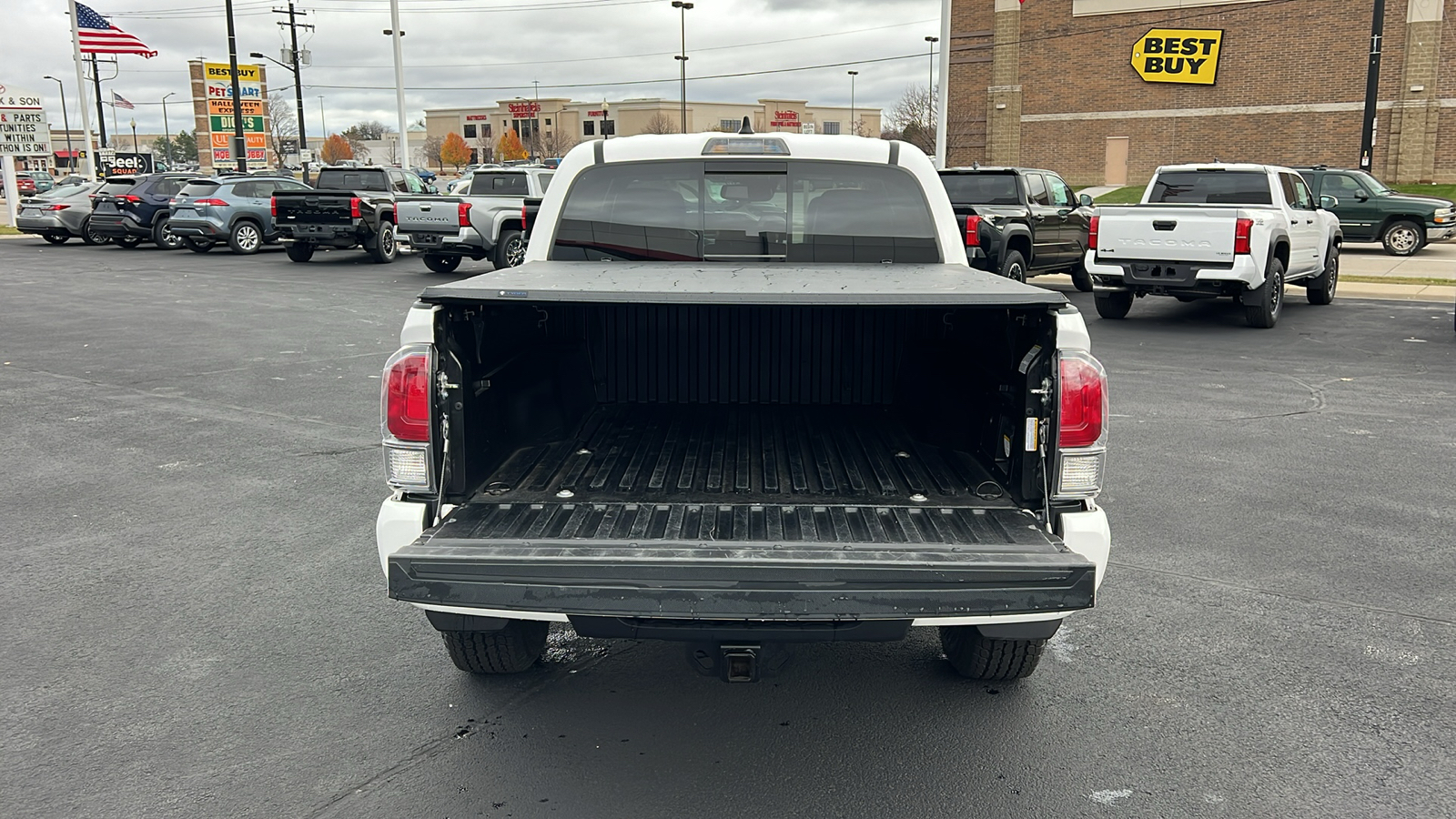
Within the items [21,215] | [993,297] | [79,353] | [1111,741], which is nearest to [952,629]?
[1111,741]

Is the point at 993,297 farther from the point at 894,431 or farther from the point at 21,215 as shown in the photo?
the point at 21,215

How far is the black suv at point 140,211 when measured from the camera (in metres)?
27.0

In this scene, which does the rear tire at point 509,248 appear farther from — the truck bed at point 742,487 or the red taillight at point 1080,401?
the red taillight at point 1080,401

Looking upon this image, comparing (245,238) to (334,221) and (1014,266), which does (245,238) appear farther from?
(1014,266)

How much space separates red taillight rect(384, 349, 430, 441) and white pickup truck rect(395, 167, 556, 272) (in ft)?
50.8

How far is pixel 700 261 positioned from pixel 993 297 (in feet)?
6.78

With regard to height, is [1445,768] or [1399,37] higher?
[1399,37]

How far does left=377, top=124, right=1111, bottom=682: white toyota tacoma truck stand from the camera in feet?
9.69

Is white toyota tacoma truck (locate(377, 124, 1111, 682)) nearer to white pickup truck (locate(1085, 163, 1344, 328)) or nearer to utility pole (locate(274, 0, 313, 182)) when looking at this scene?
white pickup truck (locate(1085, 163, 1344, 328))

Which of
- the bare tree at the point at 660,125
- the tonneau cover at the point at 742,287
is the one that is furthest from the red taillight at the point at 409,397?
the bare tree at the point at 660,125

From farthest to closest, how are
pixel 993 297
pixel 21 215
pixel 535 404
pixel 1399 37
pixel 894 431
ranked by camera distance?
pixel 1399 37
pixel 21 215
pixel 894 431
pixel 535 404
pixel 993 297

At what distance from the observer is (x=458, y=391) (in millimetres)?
3395

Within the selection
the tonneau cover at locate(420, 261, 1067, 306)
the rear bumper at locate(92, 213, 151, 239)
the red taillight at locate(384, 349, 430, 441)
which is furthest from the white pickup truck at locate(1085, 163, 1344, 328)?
the rear bumper at locate(92, 213, 151, 239)

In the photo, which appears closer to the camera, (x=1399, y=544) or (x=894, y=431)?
(x=894, y=431)
